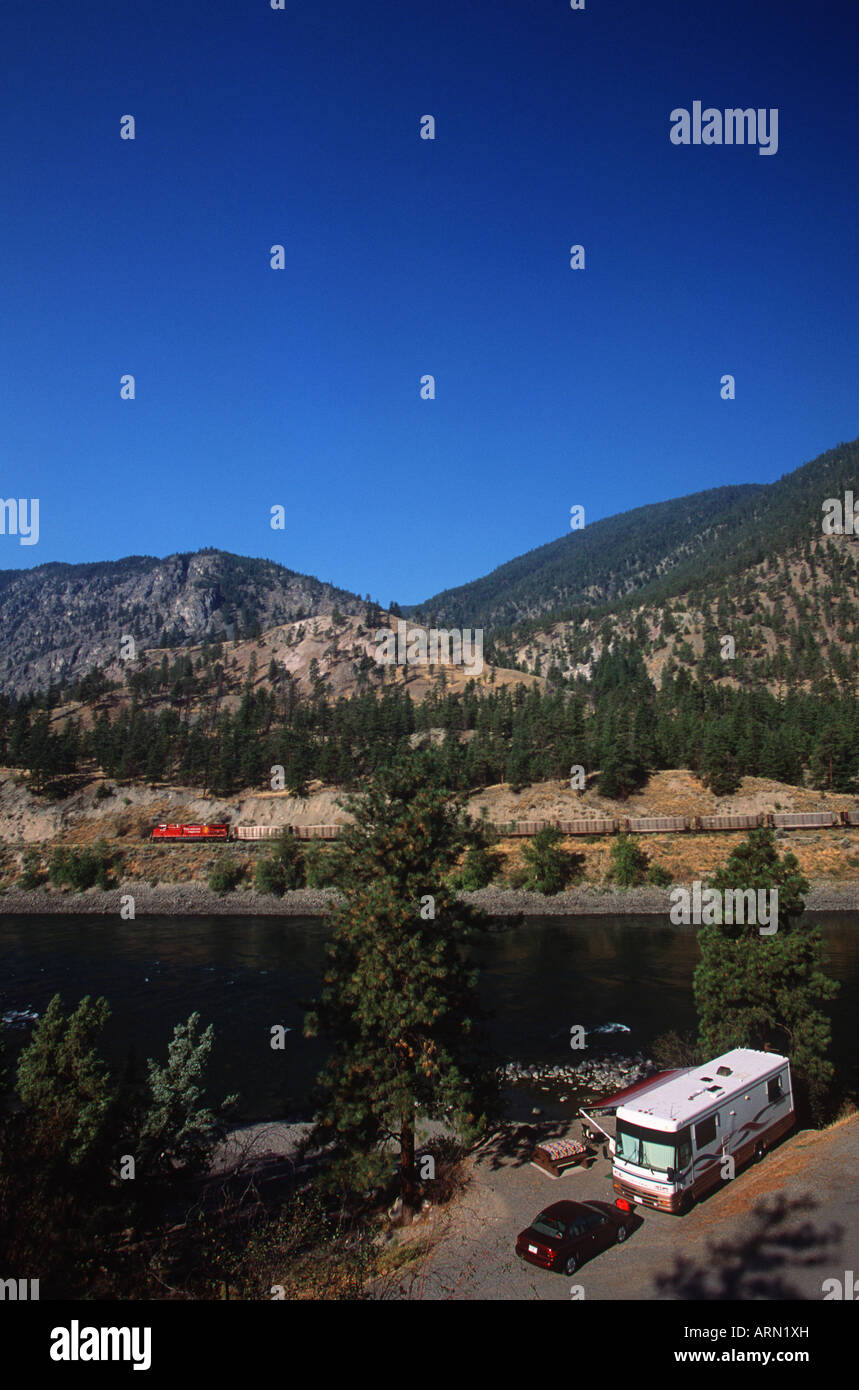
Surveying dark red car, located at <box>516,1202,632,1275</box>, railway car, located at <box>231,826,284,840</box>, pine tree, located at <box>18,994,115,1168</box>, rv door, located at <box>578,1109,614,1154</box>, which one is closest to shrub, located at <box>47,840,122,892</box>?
railway car, located at <box>231,826,284,840</box>

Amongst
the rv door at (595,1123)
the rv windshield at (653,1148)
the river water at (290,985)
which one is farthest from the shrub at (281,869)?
the rv windshield at (653,1148)

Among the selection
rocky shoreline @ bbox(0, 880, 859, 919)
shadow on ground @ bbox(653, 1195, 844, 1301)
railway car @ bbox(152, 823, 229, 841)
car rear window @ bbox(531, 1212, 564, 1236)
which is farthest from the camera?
railway car @ bbox(152, 823, 229, 841)

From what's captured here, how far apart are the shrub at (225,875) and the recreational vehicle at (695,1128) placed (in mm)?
64471

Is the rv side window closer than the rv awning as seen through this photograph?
Yes

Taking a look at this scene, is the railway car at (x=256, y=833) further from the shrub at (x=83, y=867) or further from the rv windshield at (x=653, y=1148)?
the rv windshield at (x=653, y=1148)

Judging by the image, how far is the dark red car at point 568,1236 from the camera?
15383 millimetres

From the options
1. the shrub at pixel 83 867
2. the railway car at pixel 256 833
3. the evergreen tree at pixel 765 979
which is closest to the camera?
the evergreen tree at pixel 765 979

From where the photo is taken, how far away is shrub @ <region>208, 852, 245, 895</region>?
78250 millimetres

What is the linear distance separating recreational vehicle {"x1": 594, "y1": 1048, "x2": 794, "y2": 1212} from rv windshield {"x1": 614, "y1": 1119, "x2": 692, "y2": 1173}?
2 centimetres

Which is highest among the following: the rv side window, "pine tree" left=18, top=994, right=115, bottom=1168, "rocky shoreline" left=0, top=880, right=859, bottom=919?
"pine tree" left=18, top=994, right=115, bottom=1168

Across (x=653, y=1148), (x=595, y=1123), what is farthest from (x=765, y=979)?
(x=653, y=1148)

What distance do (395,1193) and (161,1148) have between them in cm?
722

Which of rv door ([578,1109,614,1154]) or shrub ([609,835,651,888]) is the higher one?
rv door ([578,1109,614,1154])

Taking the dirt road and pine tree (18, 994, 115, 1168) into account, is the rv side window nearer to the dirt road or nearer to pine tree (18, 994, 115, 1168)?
the dirt road
